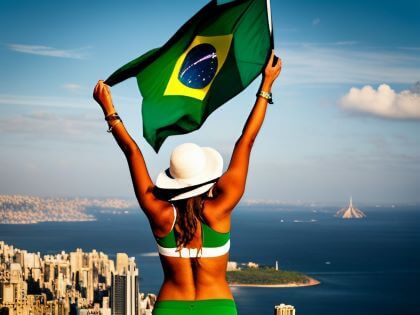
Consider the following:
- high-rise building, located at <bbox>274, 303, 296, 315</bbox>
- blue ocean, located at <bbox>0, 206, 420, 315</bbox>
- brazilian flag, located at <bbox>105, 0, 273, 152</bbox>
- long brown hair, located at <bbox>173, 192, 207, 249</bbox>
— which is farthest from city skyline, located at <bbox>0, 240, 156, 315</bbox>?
long brown hair, located at <bbox>173, 192, 207, 249</bbox>

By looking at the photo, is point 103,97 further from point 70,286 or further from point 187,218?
point 70,286

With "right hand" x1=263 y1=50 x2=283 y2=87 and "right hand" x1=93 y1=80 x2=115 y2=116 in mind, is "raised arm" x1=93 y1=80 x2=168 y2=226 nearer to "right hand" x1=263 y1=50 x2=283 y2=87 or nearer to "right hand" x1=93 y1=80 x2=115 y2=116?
"right hand" x1=93 y1=80 x2=115 y2=116

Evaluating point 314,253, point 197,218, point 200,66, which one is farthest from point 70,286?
point 197,218

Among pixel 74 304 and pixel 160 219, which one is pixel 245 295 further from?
pixel 160 219

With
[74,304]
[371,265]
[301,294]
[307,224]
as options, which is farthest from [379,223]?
[74,304]

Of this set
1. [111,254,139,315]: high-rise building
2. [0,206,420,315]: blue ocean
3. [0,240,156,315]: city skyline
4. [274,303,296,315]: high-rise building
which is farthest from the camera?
[0,206,420,315]: blue ocean

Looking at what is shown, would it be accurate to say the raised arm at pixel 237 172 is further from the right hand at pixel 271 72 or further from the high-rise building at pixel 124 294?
the high-rise building at pixel 124 294
